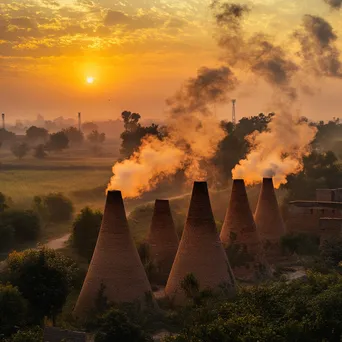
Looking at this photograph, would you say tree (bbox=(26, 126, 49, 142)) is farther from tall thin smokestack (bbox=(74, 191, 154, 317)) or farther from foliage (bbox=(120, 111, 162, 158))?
tall thin smokestack (bbox=(74, 191, 154, 317))

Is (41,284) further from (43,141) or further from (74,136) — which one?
(74,136)

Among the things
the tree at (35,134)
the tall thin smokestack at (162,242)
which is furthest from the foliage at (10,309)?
the tree at (35,134)

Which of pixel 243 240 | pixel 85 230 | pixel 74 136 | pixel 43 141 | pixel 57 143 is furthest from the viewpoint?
pixel 74 136

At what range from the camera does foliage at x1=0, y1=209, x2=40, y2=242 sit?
37.1 metres

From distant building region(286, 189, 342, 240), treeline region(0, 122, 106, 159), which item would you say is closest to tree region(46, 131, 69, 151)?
treeline region(0, 122, 106, 159)

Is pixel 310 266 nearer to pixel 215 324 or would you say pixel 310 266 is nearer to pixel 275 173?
pixel 275 173

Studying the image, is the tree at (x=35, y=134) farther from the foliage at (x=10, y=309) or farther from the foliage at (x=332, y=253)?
the foliage at (x=10, y=309)

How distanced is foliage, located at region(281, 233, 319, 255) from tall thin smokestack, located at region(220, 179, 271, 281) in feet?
14.5

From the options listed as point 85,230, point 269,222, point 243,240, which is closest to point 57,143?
point 85,230

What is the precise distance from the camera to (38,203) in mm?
44531

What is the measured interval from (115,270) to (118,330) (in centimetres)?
247

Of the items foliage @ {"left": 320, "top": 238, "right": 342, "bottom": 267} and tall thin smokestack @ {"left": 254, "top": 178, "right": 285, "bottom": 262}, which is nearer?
foliage @ {"left": 320, "top": 238, "right": 342, "bottom": 267}

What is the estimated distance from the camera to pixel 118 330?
16.2 m

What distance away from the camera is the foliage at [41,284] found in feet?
60.7
